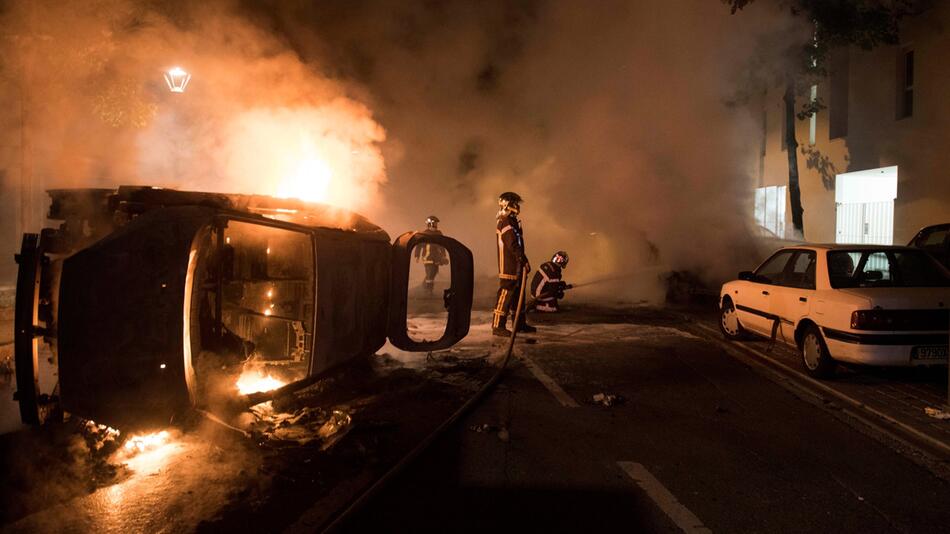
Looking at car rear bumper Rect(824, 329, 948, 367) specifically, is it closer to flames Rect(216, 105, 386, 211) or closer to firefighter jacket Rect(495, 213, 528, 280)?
firefighter jacket Rect(495, 213, 528, 280)

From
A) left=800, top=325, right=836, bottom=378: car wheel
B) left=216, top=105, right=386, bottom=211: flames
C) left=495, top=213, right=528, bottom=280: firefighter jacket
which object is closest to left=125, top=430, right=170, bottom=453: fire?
left=495, top=213, right=528, bottom=280: firefighter jacket

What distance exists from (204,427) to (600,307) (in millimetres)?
9827

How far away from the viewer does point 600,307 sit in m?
13.1

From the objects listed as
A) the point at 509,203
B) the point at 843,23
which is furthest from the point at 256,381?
the point at 843,23

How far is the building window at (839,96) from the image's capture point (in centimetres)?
1703

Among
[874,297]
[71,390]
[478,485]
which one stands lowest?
[478,485]

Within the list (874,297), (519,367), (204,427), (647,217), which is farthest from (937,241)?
(204,427)

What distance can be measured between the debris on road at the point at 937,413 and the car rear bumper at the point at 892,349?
0.59m

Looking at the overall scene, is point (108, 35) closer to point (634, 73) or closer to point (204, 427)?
point (204, 427)

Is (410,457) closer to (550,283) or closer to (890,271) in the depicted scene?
(890,271)

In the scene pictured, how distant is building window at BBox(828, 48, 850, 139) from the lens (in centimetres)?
1703

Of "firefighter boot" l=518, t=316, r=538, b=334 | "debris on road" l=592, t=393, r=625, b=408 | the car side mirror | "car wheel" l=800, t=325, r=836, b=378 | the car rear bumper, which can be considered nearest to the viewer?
"debris on road" l=592, t=393, r=625, b=408

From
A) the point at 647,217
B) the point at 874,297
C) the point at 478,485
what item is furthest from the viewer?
the point at 647,217

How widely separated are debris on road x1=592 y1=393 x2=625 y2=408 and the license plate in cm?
278
